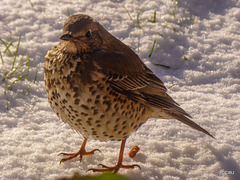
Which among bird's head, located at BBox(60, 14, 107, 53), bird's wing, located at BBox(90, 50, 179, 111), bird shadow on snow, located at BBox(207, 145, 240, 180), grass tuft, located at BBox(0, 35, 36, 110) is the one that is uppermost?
bird's head, located at BBox(60, 14, 107, 53)

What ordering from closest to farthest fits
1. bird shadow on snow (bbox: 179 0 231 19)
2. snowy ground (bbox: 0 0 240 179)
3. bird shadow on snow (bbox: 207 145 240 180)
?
bird shadow on snow (bbox: 207 145 240 180)
snowy ground (bbox: 0 0 240 179)
bird shadow on snow (bbox: 179 0 231 19)

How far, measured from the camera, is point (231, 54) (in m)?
6.00

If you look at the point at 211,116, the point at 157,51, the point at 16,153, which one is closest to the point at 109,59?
the point at 16,153

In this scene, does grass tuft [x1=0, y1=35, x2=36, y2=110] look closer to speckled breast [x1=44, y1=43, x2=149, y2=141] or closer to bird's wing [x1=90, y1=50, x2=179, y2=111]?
speckled breast [x1=44, y1=43, x2=149, y2=141]

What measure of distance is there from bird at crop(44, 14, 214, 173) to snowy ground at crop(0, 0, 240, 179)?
0.68m

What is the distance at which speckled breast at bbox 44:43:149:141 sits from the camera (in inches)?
140

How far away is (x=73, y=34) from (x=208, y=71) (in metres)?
2.78

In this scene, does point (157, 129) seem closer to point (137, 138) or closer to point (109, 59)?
point (137, 138)

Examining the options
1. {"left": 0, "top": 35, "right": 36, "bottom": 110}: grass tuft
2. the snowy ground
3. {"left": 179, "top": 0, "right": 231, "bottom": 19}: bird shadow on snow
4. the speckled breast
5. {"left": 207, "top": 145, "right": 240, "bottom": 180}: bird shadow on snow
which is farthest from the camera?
{"left": 179, "top": 0, "right": 231, "bottom": 19}: bird shadow on snow

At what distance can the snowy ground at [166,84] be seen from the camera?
14.0 ft

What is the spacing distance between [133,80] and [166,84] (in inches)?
66.6

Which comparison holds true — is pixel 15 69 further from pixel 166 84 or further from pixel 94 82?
pixel 94 82

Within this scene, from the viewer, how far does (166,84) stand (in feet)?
18.3

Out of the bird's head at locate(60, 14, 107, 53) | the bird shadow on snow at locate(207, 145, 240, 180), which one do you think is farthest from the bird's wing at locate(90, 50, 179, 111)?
the bird shadow on snow at locate(207, 145, 240, 180)
